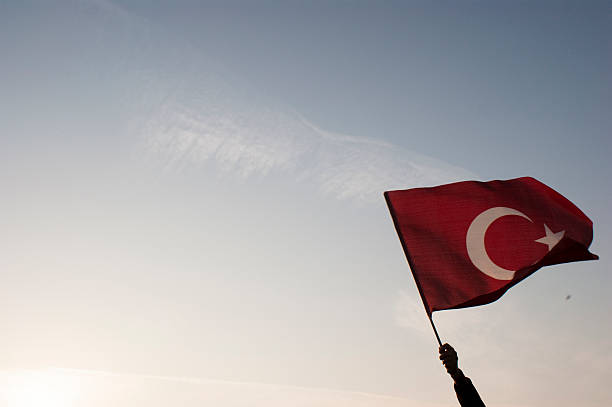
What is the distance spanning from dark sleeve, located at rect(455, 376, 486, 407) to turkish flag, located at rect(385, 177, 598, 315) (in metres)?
2.64

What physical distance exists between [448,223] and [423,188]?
1.10 m

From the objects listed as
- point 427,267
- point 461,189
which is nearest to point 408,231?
point 427,267

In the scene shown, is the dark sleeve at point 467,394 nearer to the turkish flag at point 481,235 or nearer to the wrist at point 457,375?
the wrist at point 457,375

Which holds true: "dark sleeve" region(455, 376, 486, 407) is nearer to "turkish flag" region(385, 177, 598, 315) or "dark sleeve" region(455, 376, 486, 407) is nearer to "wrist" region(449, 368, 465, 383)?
"wrist" region(449, 368, 465, 383)

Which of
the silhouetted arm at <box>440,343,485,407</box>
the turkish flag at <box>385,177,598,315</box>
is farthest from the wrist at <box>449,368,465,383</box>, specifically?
the turkish flag at <box>385,177,598,315</box>

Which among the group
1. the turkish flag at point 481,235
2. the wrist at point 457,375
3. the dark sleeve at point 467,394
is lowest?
the dark sleeve at point 467,394

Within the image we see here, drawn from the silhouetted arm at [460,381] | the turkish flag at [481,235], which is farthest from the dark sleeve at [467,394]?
the turkish flag at [481,235]

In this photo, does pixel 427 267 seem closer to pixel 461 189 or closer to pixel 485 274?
pixel 485 274

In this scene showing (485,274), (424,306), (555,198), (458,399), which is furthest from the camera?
(555,198)

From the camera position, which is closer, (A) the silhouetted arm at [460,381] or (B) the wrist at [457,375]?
(A) the silhouetted arm at [460,381]

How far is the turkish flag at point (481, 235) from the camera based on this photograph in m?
11.3

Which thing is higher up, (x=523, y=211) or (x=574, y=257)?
(x=523, y=211)

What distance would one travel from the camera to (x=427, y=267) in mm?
11672

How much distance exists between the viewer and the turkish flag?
11297 mm
